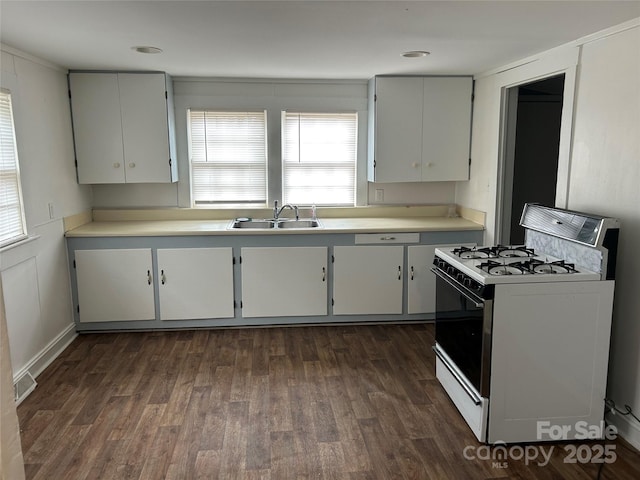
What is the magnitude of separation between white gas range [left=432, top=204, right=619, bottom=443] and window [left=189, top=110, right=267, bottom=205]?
8.42 ft

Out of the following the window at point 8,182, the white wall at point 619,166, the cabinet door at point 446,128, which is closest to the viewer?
the white wall at point 619,166

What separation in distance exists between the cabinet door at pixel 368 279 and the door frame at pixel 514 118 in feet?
2.92

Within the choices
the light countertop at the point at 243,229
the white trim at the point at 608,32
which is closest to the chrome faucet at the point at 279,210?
the light countertop at the point at 243,229

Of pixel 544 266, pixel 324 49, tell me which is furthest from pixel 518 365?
pixel 324 49

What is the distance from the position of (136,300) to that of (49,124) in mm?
1493

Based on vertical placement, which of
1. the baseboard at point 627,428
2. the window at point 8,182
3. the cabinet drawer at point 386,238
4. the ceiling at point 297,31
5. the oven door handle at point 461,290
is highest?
the ceiling at point 297,31

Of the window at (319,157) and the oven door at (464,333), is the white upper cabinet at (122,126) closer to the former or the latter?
the window at (319,157)

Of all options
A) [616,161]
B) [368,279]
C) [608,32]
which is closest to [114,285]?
[368,279]

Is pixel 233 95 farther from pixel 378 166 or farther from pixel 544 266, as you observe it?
pixel 544 266

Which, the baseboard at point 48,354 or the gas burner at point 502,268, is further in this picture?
the baseboard at point 48,354

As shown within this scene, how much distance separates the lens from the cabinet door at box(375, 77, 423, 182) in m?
4.22

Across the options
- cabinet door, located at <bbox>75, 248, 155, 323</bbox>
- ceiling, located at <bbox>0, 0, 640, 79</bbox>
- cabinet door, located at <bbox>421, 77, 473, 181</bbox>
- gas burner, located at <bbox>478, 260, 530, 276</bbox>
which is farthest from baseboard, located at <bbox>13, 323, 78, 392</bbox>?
cabinet door, located at <bbox>421, 77, 473, 181</bbox>

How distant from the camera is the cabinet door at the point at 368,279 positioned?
409cm

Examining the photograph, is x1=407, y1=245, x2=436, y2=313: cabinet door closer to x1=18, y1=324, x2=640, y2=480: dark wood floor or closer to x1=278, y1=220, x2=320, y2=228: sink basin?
x1=18, y1=324, x2=640, y2=480: dark wood floor
